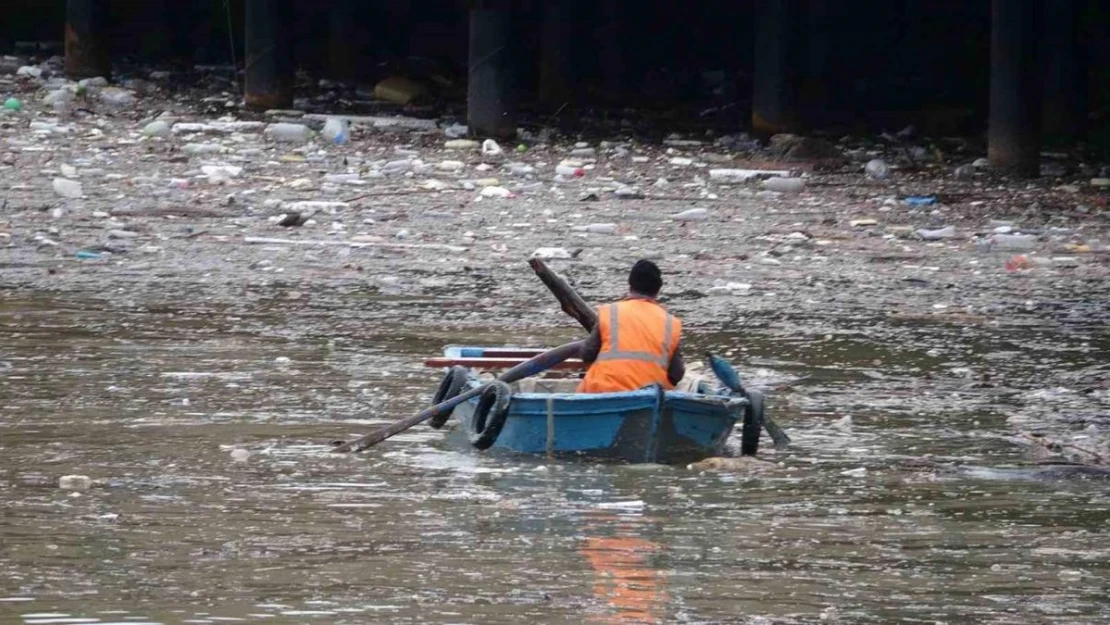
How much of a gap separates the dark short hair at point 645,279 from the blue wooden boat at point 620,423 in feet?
1.44

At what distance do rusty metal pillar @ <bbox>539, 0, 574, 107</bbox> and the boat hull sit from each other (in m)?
14.7

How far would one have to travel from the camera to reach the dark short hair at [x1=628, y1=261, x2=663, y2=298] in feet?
26.6

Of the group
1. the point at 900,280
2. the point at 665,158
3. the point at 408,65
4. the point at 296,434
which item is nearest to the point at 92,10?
the point at 408,65

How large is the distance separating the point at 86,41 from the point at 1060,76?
1021 centimetres

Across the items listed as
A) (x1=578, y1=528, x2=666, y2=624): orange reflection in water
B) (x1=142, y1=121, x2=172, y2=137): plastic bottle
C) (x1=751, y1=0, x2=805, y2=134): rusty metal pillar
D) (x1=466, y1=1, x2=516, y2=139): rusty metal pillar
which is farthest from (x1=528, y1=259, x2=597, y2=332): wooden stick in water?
(x1=751, y1=0, x2=805, y2=134): rusty metal pillar

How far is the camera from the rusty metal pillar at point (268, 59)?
20.1 m

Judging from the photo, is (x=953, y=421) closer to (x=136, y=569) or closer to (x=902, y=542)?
(x=902, y=542)

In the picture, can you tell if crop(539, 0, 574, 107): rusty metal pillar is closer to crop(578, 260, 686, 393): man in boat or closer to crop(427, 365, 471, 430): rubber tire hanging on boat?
crop(427, 365, 471, 430): rubber tire hanging on boat

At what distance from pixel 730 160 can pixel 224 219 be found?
199 inches

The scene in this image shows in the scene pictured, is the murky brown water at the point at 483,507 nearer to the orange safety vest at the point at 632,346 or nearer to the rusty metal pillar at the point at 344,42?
the orange safety vest at the point at 632,346

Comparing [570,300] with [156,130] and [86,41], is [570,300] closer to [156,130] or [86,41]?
[156,130]

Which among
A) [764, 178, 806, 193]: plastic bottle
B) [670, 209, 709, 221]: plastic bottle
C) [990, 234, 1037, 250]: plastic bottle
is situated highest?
[764, 178, 806, 193]: plastic bottle

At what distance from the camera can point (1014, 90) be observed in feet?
56.1

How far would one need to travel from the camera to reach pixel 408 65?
1009 inches
